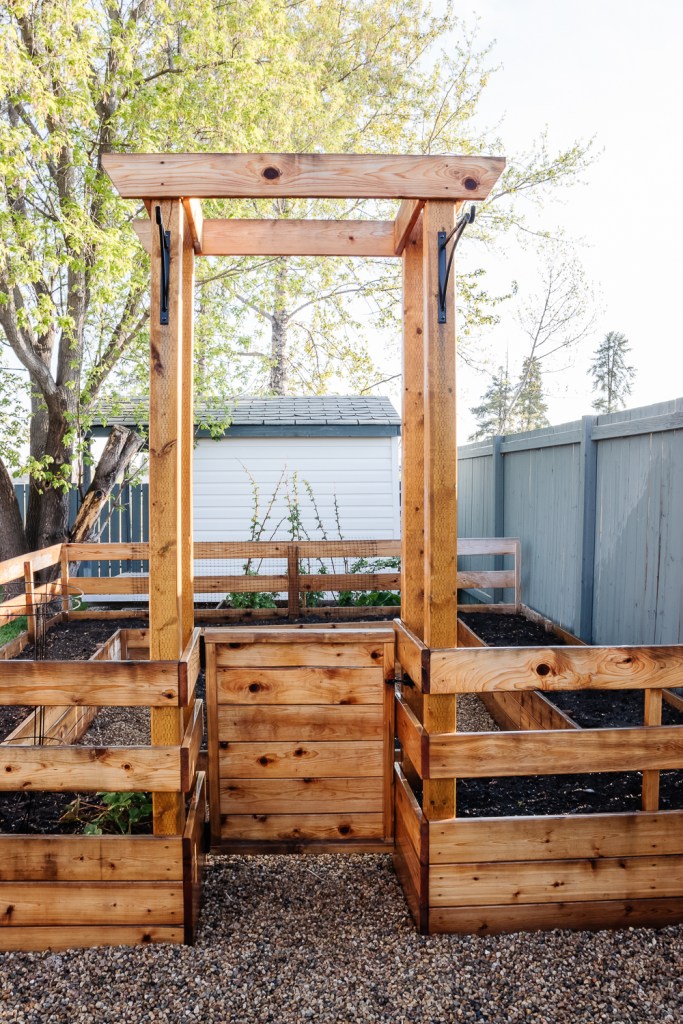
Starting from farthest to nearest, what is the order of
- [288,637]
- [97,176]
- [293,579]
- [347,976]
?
[97,176]
[293,579]
[288,637]
[347,976]

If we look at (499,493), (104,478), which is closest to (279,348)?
(104,478)

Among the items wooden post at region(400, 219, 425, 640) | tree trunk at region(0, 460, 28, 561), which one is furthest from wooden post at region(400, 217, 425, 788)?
tree trunk at region(0, 460, 28, 561)

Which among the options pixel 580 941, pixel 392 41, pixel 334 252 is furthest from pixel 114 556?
pixel 392 41

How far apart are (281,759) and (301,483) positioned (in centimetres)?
667

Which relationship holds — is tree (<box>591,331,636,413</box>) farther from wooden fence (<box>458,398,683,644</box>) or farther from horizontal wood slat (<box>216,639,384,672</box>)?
horizontal wood slat (<box>216,639,384,672</box>)

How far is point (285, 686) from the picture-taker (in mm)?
3223

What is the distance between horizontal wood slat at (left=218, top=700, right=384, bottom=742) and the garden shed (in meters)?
6.36

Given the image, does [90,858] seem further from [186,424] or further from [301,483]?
[301,483]

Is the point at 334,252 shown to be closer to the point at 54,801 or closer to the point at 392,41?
the point at 54,801

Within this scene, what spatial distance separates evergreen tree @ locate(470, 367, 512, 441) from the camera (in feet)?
82.7

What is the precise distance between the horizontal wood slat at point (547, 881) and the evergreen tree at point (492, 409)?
74.1ft

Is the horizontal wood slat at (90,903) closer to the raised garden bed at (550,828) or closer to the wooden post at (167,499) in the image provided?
→ the wooden post at (167,499)

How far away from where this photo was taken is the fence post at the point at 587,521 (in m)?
5.44

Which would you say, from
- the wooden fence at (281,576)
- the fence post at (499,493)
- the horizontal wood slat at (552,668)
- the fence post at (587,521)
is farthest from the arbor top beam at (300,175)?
the fence post at (499,493)
